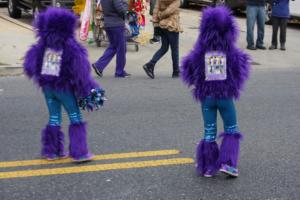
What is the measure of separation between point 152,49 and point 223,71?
324 inches

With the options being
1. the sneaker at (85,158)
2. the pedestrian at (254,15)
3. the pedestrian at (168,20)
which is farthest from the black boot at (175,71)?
the sneaker at (85,158)

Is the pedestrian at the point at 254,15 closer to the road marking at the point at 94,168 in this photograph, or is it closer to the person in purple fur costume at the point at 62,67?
the road marking at the point at 94,168

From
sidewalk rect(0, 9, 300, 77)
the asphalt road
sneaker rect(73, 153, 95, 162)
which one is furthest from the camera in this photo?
sidewalk rect(0, 9, 300, 77)

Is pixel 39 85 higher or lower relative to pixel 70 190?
higher

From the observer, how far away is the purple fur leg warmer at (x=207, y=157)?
4906mm

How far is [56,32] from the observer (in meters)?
4.95

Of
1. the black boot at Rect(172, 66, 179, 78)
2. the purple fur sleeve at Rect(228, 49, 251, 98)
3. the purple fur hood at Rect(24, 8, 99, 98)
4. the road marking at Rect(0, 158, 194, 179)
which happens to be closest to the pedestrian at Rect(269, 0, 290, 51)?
the black boot at Rect(172, 66, 179, 78)

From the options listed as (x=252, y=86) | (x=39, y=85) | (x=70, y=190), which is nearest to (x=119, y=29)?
(x=252, y=86)

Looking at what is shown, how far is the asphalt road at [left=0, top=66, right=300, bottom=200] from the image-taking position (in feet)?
15.4

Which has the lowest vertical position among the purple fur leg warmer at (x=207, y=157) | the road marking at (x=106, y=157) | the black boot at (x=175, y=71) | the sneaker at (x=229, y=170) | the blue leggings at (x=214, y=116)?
the road marking at (x=106, y=157)

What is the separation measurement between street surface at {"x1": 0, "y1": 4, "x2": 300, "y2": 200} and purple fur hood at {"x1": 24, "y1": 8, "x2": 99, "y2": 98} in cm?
77

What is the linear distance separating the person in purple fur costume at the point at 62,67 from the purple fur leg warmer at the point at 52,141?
0.16 metres

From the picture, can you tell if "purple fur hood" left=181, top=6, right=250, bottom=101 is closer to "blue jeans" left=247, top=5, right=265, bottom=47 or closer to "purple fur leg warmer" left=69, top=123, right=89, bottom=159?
"purple fur leg warmer" left=69, top=123, right=89, bottom=159

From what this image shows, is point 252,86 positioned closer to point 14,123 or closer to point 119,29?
point 119,29
